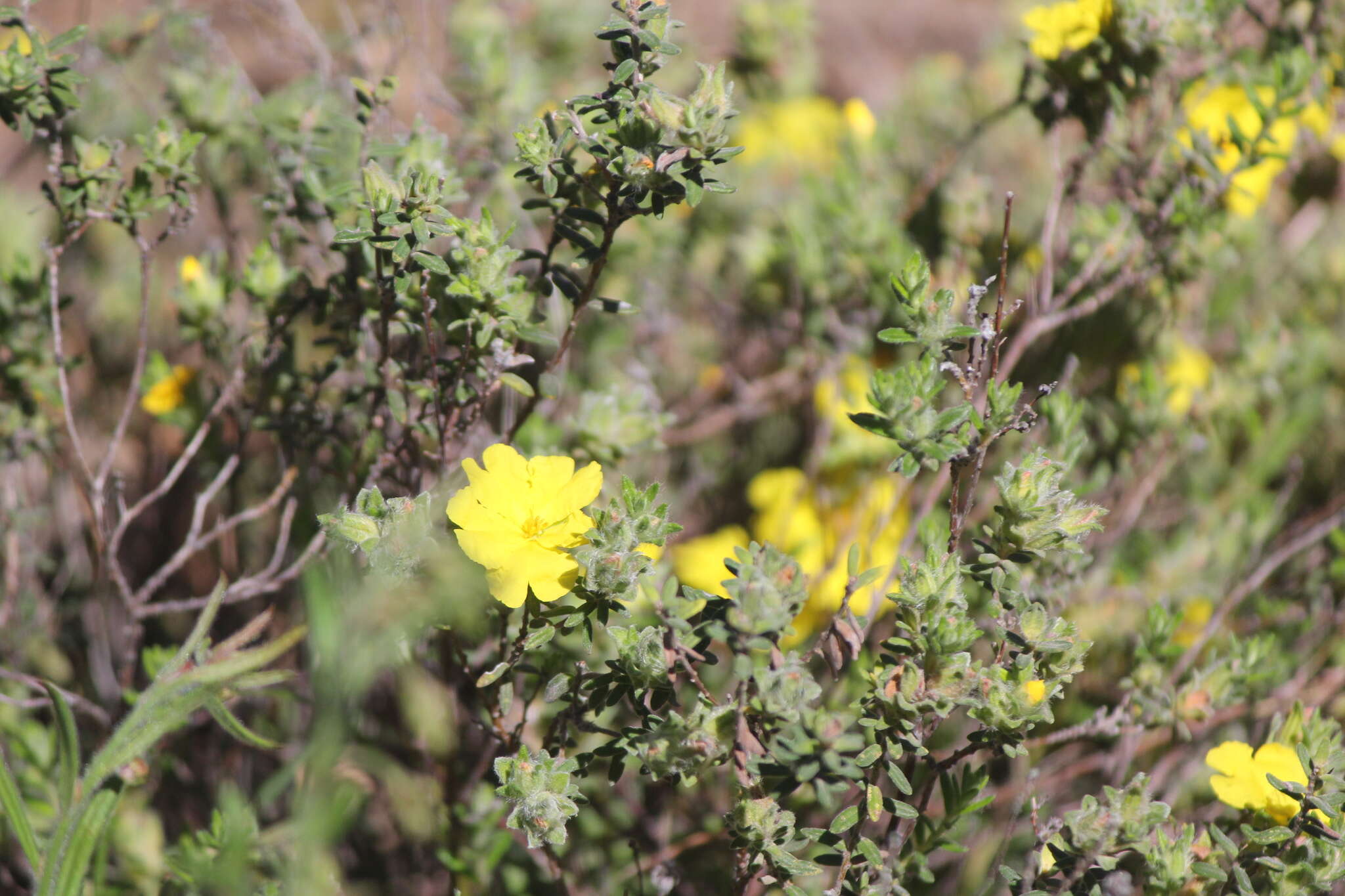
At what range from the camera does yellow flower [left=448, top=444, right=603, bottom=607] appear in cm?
127

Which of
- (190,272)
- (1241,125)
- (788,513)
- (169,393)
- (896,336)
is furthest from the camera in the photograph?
(788,513)

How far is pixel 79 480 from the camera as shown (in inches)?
78.5

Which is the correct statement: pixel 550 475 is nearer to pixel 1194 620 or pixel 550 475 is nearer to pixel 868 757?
pixel 868 757

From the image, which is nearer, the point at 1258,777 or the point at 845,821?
the point at 845,821

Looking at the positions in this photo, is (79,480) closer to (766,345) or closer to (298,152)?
(298,152)

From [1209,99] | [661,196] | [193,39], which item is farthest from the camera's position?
[193,39]

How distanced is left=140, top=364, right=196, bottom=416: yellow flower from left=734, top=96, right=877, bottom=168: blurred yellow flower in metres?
1.78

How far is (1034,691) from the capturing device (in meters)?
1.25

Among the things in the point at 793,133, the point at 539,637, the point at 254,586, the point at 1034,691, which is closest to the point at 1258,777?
the point at 1034,691

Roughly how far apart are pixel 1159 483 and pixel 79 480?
2528 mm

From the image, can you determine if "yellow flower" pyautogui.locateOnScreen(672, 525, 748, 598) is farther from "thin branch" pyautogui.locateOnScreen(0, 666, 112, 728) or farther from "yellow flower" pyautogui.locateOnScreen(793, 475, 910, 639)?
"thin branch" pyautogui.locateOnScreen(0, 666, 112, 728)

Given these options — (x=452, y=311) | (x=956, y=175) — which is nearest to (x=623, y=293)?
(x=956, y=175)

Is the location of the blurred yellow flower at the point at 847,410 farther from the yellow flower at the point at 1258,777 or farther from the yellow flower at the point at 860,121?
the yellow flower at the point at 1258,777

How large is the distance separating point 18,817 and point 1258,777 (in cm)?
179
